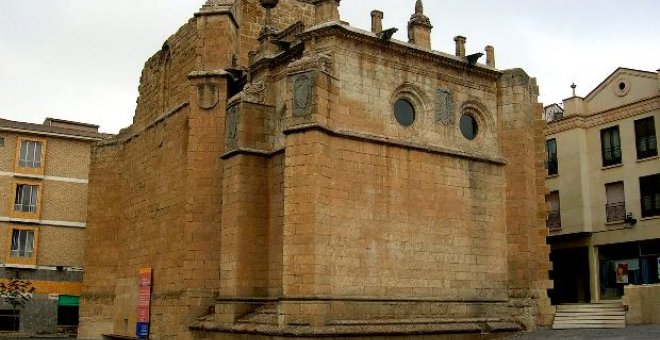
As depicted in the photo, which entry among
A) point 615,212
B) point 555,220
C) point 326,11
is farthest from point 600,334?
point 555,220

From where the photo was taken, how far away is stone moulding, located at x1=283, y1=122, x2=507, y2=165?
15.4 meters

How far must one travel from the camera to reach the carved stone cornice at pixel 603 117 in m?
27.0

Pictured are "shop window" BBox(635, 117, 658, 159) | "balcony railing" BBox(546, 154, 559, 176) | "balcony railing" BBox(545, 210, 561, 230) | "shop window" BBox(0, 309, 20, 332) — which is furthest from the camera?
"shop window" BBox(0, 309, 20, 332)

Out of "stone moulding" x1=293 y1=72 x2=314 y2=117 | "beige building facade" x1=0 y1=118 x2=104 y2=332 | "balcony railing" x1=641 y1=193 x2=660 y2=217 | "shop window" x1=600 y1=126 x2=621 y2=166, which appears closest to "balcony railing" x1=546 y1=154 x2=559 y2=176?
"shop window" x1=600 y1=126 x2=621 y2=166

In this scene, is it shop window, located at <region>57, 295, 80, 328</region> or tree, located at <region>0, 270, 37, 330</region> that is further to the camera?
shop window, located at <region>57, 295, 80, 328</region>

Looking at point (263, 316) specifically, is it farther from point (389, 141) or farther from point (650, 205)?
point (650, 205)

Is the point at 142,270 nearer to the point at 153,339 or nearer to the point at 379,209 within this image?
the point at 153,339

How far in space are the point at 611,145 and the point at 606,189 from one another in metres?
1.73

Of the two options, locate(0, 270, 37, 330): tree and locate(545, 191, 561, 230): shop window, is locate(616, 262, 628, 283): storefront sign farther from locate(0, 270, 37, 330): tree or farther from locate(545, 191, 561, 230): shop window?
locate(0, 270, 37, 330): tree

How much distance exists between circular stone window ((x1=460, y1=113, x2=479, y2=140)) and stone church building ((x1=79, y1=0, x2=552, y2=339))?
0.16ft

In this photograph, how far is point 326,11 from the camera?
1694cm

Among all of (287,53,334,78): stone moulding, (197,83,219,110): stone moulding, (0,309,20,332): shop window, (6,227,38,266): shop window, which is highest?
(197,83,219,110): stone moulding

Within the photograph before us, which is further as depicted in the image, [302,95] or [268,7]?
[268,7]

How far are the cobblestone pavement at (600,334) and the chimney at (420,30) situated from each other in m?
7.29
